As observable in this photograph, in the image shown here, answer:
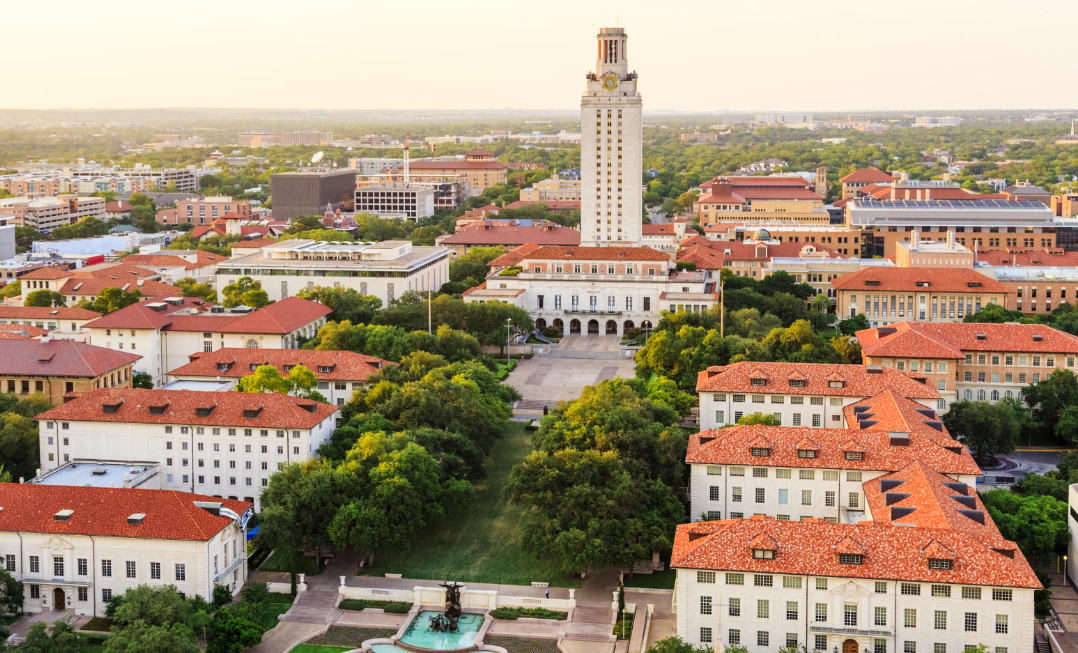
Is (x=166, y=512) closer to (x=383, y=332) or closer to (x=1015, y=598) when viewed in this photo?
(x=1015, y=598)

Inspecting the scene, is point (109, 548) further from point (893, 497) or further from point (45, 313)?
point (45, 313)

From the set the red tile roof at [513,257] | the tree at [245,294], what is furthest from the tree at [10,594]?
the red tile roof at [513,257]

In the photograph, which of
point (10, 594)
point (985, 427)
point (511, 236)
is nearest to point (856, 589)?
point (985, 427)

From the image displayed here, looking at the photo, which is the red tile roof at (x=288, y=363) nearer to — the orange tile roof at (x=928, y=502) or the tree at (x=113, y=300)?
the tree at (x=113, y=300)

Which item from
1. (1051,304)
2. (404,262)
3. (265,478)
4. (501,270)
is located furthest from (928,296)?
(265,478)

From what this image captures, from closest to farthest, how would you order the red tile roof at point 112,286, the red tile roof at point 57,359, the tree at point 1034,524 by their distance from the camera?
the tree at point 1034,524 < the red tile roof at point 57,359 < the red tile roof at point 112,286

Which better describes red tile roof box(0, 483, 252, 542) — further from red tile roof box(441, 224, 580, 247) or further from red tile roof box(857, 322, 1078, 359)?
red tile roof box(441, 224, 580, 247)
